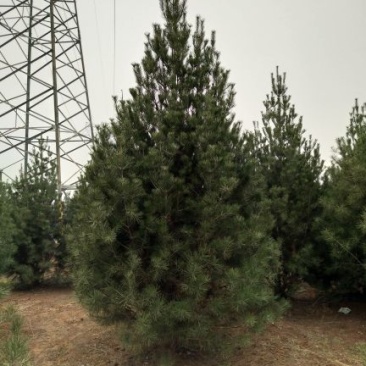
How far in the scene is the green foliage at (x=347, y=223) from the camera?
6.71 meters

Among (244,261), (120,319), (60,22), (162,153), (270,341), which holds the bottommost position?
(270,341)

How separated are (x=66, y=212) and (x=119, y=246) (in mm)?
6946

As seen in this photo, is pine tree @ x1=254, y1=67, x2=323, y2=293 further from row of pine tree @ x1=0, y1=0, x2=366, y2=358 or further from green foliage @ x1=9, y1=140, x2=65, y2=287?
green foliage @ x1=9, y1=140, x2=65, y2=287

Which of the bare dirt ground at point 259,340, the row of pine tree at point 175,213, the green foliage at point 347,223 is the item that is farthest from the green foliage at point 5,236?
the green foliage at point 347,223

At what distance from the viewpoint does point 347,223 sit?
7.00 meters

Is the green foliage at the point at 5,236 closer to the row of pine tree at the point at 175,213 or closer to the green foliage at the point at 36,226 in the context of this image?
the green foliage at the point at 36,226

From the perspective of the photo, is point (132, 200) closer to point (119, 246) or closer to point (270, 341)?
point (119, 246)

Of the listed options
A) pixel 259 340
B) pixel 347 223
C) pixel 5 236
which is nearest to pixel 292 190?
pixel 347 223

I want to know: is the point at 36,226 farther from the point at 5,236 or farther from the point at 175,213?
the point at 175,213

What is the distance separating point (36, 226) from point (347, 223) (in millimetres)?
7775

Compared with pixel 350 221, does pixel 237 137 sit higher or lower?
higher

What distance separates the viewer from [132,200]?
4.47 meters

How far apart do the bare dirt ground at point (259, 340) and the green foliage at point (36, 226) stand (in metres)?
2.48

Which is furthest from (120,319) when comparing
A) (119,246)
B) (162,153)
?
(162,153)
